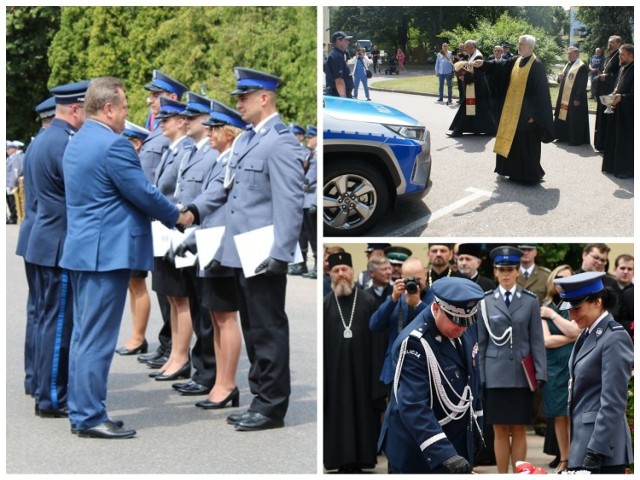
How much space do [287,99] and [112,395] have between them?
33.3ft

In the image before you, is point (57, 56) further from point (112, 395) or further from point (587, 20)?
point (587, 20)

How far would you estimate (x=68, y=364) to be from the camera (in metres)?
8.56

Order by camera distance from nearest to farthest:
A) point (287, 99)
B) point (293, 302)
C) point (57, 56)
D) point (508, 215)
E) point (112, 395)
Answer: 1. point (508, 215)
2. point (112, 395)
3. point (293, 302)
4. point (287, 99)
5. point (57, 56)

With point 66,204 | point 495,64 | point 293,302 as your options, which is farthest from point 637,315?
point 293,302

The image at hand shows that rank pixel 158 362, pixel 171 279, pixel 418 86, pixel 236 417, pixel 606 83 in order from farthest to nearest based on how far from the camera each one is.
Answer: pixel 158 362
pixel 171 279
pixel 236 417
pixel 606 83
pixel 418 86

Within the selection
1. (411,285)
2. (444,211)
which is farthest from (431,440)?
(444,211)

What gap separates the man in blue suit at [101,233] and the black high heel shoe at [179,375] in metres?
1.80

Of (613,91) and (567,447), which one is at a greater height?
(613,91)

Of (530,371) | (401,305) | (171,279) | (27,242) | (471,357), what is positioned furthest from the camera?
(171,279)

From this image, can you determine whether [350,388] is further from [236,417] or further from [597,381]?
[597,381]

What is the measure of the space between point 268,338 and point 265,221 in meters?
0.70

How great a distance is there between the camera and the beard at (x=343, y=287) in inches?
303

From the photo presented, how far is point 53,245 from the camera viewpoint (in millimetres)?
8555

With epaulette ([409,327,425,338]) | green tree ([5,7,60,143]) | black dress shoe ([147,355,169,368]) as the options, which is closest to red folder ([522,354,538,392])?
epaulette ([409,327,425,338])
